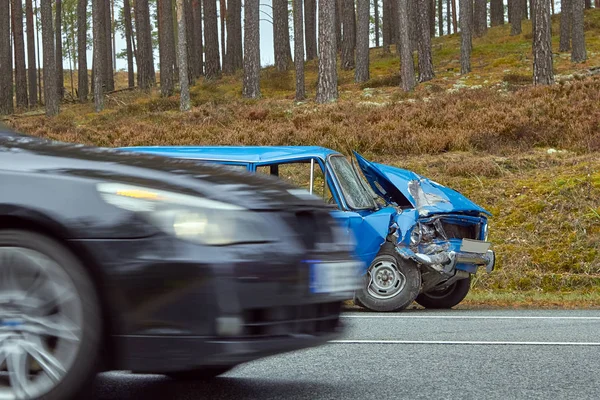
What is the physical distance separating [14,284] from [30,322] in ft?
0.62

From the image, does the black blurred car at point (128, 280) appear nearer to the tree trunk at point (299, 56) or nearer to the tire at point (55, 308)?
the tire at point (55, 308)

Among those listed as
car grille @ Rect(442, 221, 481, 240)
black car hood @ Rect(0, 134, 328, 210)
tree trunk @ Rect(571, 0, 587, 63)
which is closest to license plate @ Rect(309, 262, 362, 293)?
black car hood @ Rect(0, 134, 328, 210)

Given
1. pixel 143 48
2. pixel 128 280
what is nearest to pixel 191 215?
pixel 128 280

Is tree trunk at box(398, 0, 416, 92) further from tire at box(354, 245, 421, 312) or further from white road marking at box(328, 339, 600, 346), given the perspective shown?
white road marking at box(328, 339, 600, 346)

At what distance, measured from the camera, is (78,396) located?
148 inches

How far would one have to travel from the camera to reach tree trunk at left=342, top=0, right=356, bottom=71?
135 ft

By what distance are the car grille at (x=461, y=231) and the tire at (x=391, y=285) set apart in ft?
2.19

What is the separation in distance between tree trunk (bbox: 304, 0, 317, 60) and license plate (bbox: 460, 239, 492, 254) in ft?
127

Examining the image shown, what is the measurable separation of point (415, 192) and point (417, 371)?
186 inches

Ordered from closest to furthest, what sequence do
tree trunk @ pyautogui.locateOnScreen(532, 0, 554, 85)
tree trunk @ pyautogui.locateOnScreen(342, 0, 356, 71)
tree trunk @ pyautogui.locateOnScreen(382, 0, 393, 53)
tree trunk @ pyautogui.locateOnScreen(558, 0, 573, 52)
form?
tree trunk @ pyautogui.locateOnScreen(532, 0, 554, 85) < tree trunk @ pyautogui.locateOnScreen(558, 0, 573, 52) < tree trunk @ pyautogui.locateOnScreen(342, 0, 356, 71) < tree trunk @ pyautogui.locateOnScreen(382, 0, 393, 53)

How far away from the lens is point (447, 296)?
10953 mm

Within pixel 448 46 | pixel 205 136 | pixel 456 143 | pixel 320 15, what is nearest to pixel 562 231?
pixel 456 143

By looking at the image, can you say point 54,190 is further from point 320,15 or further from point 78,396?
point 320,15

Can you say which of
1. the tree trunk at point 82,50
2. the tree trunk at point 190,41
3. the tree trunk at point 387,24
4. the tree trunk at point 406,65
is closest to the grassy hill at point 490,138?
the tree trunk at point 406,65
